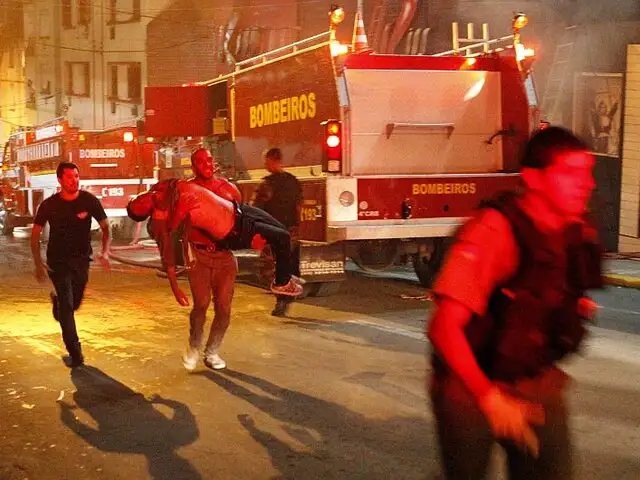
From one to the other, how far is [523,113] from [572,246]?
7.80 metres

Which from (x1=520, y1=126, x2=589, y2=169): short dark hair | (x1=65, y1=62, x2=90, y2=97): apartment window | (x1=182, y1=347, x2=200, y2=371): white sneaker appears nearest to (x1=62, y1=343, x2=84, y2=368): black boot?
(x1=182, y1=347, x2=200, y2=371): white sneaker

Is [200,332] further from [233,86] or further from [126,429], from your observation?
[233,86]

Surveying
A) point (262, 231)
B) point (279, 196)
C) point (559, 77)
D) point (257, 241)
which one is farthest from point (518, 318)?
point (559, 77)

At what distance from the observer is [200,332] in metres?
6.64

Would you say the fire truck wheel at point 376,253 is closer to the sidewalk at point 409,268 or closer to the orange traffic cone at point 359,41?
the sidewalk at point 409,268

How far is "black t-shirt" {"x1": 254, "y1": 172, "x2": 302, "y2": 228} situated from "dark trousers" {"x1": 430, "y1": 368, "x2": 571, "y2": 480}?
632 centimetres

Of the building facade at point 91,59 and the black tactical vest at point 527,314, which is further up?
the building facade at point 91,59

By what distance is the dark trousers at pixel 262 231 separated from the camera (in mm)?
6367

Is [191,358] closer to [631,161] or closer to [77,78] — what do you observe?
[631,161]

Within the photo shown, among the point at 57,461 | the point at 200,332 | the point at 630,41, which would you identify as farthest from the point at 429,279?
the point at 57,461

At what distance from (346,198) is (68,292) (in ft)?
11.5

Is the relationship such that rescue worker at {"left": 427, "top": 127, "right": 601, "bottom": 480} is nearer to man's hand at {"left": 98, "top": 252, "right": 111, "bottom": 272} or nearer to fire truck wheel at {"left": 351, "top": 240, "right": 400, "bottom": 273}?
man's hand at {"left": 98, "top": 252, "right": 111, "bottom": 272}

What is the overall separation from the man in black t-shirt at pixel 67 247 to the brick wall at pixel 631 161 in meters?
10.5

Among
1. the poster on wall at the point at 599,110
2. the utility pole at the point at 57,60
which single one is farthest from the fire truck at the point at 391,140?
the utility pole at the point at 57,60
